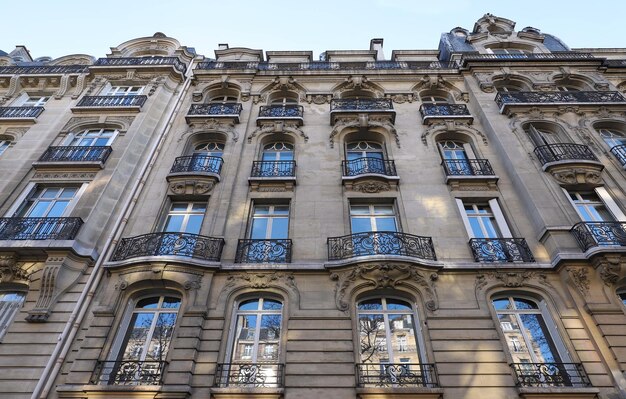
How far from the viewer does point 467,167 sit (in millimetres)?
11969

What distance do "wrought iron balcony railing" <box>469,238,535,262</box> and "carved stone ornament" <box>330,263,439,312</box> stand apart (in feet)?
5.02

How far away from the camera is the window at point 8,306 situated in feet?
27.2

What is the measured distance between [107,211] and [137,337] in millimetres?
4016

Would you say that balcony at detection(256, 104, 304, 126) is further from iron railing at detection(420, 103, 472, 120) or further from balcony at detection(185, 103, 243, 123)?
iron railing at detection(420, 103, 472, 120)

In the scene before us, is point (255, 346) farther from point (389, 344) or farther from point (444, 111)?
point (444, 111)

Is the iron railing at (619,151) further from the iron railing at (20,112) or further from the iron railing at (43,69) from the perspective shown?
the iron railing at (43,69)

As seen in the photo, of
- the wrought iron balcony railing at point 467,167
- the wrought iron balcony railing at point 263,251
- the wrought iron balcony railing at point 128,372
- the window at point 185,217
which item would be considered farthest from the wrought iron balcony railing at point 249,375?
the wrought iron balcony railing at point 467,167

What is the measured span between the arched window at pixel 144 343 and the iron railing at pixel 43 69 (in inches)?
507

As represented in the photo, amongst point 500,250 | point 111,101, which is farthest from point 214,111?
point 500,250

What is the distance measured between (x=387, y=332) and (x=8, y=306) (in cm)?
895

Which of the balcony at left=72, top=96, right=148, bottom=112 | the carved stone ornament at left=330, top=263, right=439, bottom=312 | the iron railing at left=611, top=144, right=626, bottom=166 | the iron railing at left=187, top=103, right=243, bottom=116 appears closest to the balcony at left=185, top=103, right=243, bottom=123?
the iron railing at left=187, top=103, right=243, bottom=116

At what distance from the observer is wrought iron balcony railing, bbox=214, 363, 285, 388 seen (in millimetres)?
7230

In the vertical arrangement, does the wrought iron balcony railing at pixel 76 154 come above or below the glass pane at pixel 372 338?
above

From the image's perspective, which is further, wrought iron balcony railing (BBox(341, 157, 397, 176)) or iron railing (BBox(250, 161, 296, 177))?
iron railing (BBox(250, 161, 296, 177))
